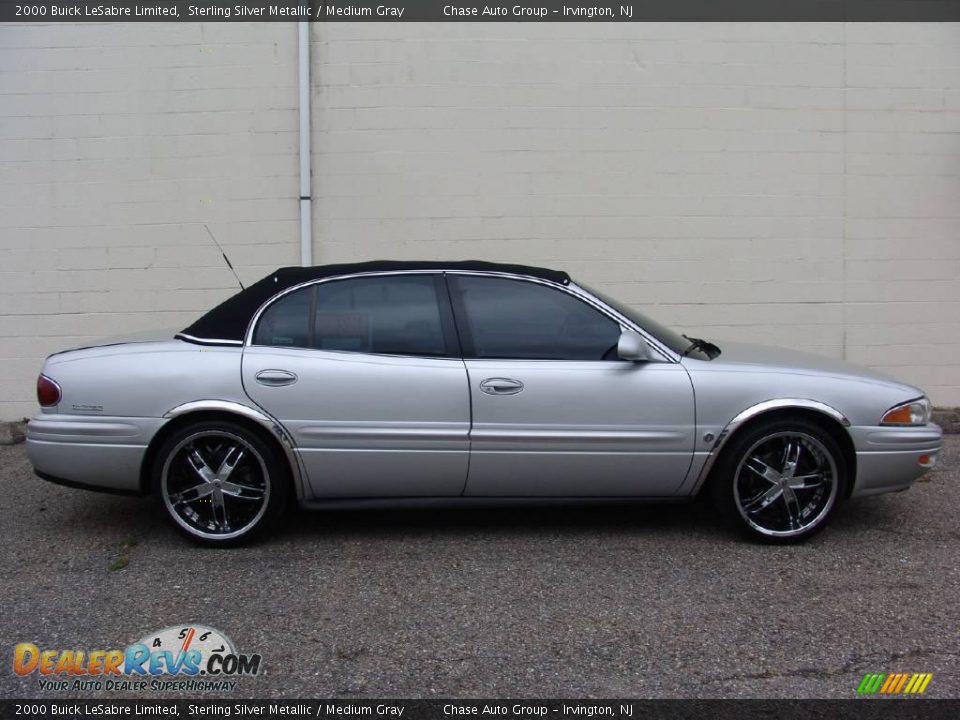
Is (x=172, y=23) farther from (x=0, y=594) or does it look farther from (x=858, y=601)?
(x=858, y=601)

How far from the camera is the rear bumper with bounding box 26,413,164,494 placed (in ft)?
14.3

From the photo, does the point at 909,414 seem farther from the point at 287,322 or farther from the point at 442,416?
the point at 287,322

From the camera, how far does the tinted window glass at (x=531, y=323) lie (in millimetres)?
4492

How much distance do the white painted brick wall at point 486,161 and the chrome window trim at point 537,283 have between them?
111 inches

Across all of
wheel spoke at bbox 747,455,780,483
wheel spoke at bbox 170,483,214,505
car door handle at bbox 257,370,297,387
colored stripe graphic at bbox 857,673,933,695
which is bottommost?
colored stripe graphic at bbox 857,673,933,695

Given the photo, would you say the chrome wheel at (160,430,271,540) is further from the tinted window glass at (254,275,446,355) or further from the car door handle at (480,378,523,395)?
the car door handle at (480,378,523,395)

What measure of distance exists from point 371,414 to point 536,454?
0.84 m

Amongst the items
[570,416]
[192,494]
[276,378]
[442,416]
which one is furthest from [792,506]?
[192,494]

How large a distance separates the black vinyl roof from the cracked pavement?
1.11 meters

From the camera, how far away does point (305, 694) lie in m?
3.08

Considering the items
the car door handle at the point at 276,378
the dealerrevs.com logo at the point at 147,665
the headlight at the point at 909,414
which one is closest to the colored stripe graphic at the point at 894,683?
the headlight at the point at 909,414

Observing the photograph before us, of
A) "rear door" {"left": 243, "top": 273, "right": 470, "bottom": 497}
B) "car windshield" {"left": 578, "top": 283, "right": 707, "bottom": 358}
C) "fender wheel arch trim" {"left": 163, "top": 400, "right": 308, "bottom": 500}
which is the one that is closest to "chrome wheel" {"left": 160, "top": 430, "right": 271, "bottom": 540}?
"fender wheel arch trim" {"left": 163, "top": 400, "right": 308, "bottom": 500}
